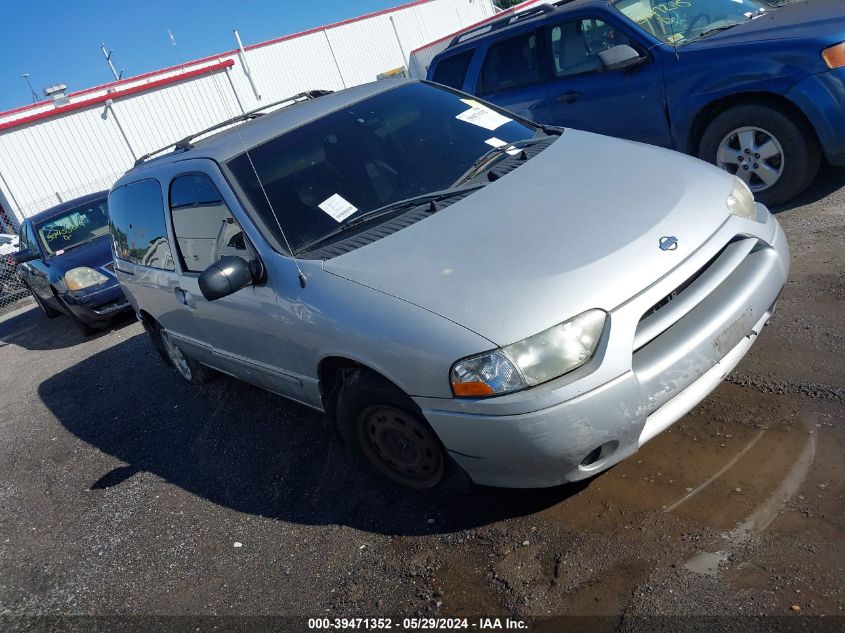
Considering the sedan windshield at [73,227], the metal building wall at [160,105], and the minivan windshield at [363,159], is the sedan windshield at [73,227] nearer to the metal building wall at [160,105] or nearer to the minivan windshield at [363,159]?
the minivan windshield at [363,159]

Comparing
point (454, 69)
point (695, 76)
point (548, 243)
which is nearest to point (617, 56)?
point (695, 76)

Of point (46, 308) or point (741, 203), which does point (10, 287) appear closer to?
point (46, 308)

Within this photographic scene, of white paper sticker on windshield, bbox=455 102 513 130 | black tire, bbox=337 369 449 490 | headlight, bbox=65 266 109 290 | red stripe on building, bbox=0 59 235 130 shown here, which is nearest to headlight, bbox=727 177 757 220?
white paper sticker on windshield, bbox=455 102 513 130

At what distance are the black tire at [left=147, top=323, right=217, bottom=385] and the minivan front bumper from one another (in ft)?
10.5

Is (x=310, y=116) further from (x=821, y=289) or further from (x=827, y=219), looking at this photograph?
(x=827, y=219)

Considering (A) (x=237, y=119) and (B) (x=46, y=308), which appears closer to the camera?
(A) (x=237, y=119)

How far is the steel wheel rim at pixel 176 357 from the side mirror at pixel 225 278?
2330 millimetres

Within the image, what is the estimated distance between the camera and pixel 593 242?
9.27 feet

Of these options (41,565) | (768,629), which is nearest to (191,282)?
(41,565)

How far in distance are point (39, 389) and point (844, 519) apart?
731cm

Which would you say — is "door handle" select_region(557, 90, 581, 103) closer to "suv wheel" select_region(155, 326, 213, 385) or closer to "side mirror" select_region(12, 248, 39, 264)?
"suv wheel" select_region(155, 326, 213, 385)

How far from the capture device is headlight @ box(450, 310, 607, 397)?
101 inches

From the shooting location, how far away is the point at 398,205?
11.6 feet

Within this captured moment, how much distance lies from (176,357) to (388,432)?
10.2ft
